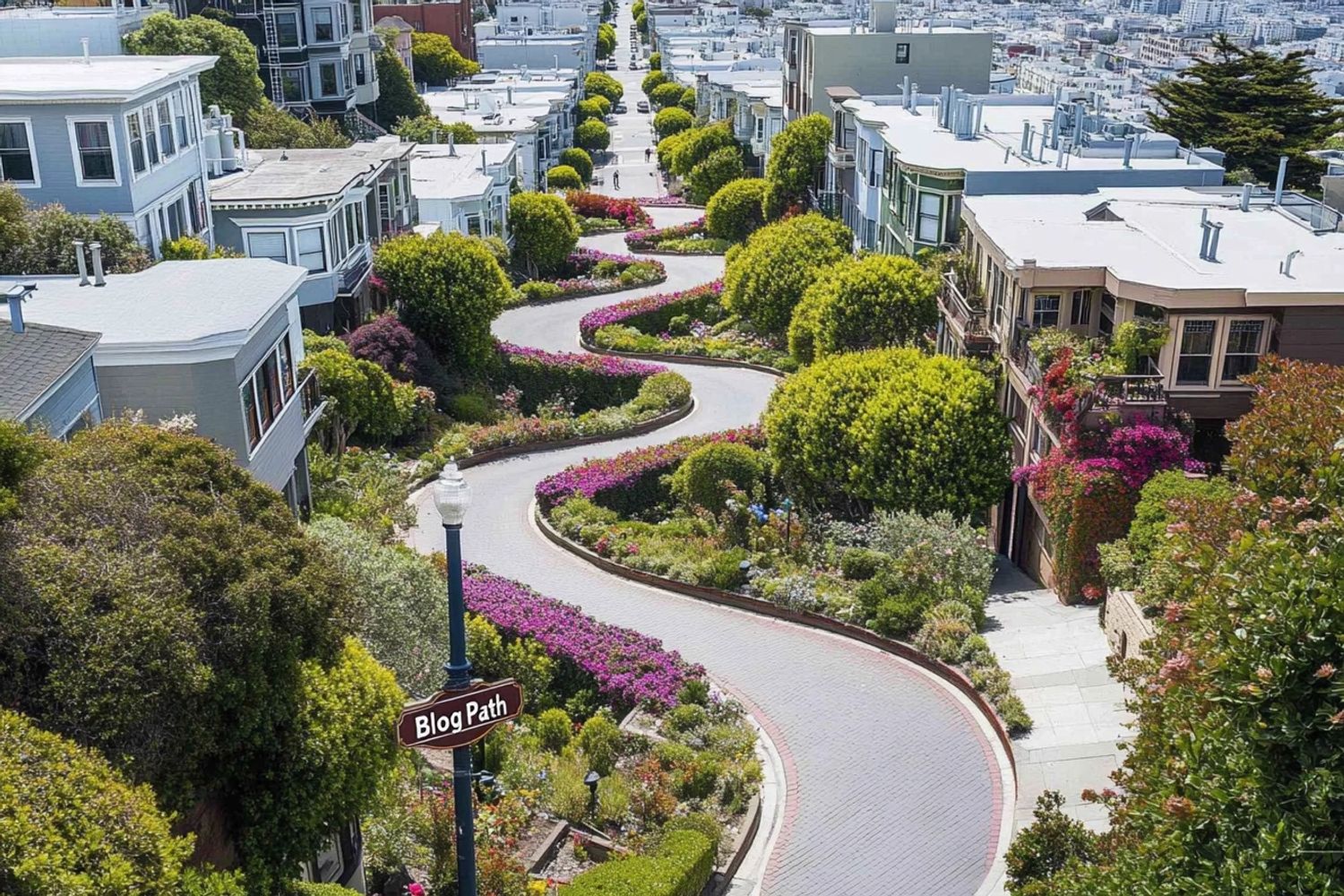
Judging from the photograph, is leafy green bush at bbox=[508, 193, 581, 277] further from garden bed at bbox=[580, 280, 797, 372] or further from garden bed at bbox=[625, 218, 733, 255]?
garden bed at bbox=[625, 218, 733, 255]

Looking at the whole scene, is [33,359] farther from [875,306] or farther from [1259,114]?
[1259,114]

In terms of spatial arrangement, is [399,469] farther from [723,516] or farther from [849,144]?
[849,144]

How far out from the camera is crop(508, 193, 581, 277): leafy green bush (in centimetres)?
5978

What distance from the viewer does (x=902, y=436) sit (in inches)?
1119

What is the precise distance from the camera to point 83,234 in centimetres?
2869

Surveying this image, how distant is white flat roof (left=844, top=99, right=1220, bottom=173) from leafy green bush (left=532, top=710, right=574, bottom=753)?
75.8ft

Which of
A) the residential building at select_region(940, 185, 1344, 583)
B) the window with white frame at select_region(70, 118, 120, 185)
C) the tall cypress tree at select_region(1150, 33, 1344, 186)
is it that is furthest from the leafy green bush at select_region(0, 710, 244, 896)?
the tall cypress tree at select_region(1150, 33, 1344, 186)

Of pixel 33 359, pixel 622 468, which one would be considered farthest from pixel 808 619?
pixel 33 359

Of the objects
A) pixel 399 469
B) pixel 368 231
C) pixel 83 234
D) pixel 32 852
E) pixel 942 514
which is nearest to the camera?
pixel 32 852

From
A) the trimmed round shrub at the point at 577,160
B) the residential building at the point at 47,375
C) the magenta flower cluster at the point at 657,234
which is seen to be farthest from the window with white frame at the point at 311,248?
the trimmed round shrub at the point at 577,160

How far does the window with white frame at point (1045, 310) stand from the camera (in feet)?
96.8

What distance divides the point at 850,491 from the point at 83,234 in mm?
17973

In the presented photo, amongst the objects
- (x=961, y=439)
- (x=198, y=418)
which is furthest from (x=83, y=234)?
(x=961, y=439)

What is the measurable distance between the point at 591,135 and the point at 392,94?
31025mm
